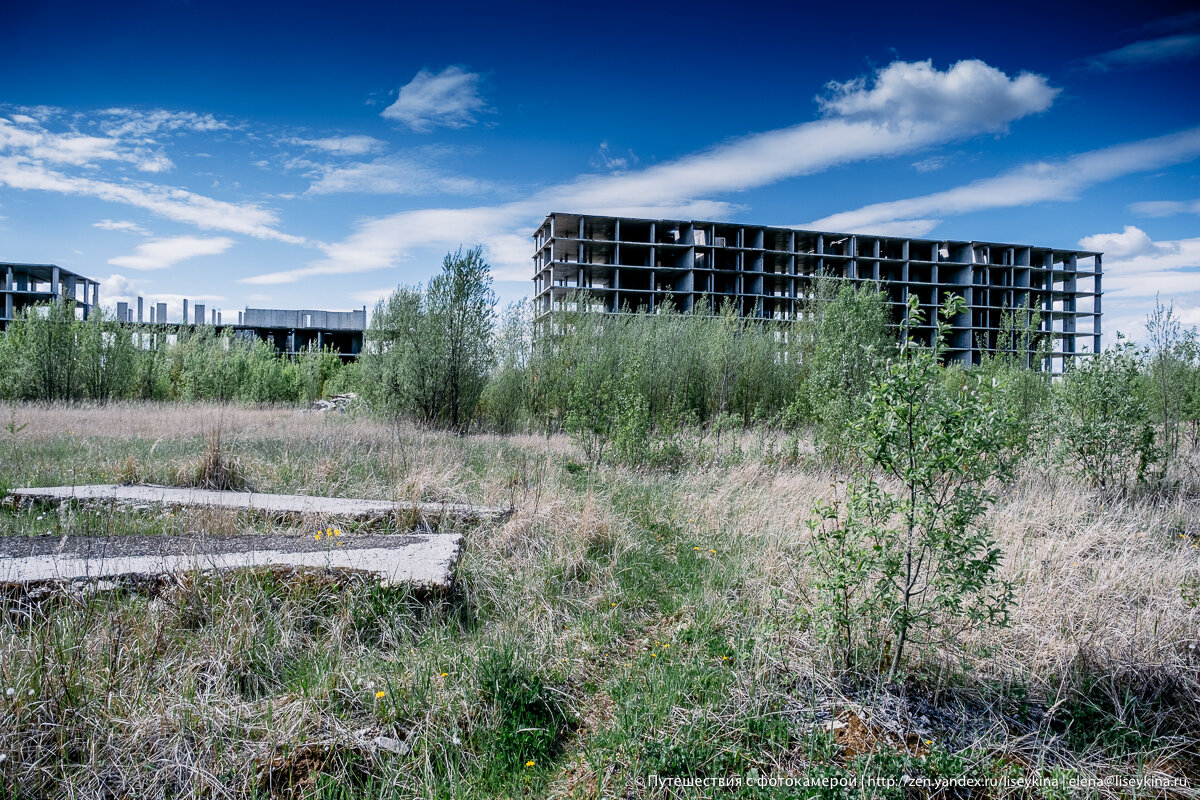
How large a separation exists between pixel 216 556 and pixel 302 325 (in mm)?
42931

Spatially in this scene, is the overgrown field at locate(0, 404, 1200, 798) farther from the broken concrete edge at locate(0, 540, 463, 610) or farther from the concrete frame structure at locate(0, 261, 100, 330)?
the concrete frame structure at locate(0, 261, 100, 330)

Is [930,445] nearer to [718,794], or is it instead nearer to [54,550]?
[718,794]

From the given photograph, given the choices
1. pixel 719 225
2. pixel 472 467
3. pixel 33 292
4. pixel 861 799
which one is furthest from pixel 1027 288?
pixel 33 292

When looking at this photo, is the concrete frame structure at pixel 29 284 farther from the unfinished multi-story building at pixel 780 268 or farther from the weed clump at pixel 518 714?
the weed clump at pixel 518 714

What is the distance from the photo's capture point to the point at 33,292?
125 feet

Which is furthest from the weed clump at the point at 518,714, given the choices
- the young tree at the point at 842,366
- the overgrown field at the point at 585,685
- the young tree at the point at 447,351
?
the young tree at the point at 447,351

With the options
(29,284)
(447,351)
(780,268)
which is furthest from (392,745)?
(29,284)

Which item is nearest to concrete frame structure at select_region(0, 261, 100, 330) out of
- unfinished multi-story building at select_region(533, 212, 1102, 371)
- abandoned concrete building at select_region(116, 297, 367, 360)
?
abandoned concrete building at select_region(116, 297, 367, 360)

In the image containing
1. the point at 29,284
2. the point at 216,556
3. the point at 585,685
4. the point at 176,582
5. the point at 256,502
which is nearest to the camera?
the point at 585,685

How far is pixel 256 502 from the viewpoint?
217 inches

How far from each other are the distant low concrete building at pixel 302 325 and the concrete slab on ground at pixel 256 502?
121ft

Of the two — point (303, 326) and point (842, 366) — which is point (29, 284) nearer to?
point (303, 326)

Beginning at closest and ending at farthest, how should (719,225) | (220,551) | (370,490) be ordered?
(220,551), (370,490), (719,225)

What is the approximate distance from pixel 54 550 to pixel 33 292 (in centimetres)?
4841
